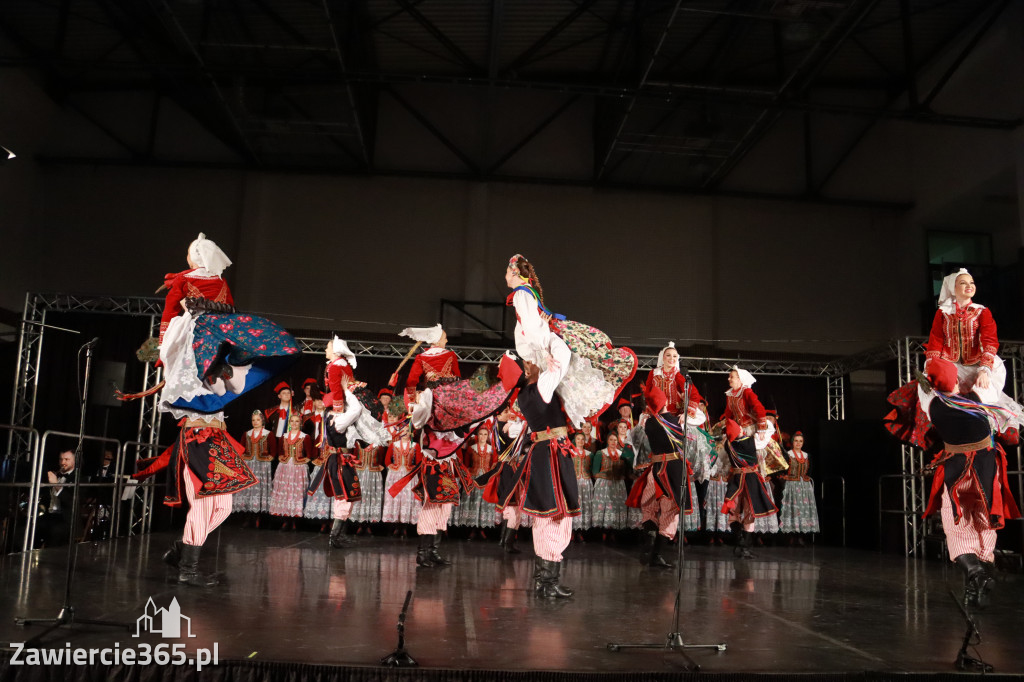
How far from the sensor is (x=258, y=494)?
370 inches

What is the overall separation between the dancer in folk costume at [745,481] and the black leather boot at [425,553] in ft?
9.70

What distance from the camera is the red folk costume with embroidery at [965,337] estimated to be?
14.3 feet

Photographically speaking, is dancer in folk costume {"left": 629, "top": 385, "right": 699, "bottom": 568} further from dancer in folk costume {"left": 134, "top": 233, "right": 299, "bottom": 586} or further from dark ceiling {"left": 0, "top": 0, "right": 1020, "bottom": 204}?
dark ceiling {"left": 0, "top": 0, "right": 1020, "bottom": 204}

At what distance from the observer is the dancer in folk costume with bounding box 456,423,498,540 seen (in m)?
9.15

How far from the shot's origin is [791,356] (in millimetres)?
11750

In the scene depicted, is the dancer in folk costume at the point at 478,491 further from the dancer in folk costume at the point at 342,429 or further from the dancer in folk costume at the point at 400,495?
the dancer in folk costume at the point at 342,429

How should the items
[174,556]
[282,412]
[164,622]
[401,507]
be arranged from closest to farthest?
[164,622], [174,556], [401,507], [282,412]

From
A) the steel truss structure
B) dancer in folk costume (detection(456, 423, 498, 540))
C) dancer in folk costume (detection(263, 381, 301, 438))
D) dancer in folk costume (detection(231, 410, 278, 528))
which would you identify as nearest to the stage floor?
the steel truss structure

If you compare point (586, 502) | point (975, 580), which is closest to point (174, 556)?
point (975, 580)

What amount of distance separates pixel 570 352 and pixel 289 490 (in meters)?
6.26

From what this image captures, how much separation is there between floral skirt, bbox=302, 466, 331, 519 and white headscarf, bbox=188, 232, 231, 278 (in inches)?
203

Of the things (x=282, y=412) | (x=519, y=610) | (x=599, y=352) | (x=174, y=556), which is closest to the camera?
(x=519, y=610)

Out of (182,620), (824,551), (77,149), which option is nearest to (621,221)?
(824,551)

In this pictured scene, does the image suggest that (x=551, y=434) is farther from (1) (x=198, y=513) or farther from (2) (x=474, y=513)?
(2) (x=474, y=513)
